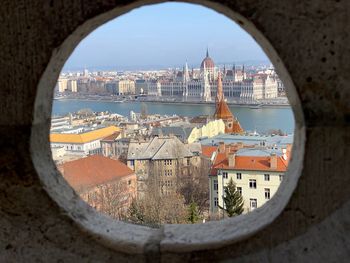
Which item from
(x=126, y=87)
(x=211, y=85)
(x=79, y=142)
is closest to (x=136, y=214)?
(x=79, y=142)

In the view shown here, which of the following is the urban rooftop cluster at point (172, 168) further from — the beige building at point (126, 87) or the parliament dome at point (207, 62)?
the beige building at point (126, 87)

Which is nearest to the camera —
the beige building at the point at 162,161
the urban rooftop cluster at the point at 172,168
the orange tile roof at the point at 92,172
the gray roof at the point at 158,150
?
the urban rooftop cluster at the point at 172,168

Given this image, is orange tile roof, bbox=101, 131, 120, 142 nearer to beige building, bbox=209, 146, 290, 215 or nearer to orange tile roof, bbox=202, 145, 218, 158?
orange tile roof, bbox=202, 145, 218, 158

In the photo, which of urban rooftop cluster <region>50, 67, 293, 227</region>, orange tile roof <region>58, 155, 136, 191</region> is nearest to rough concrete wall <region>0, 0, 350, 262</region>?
urban rooftop cluster <region>50, 67, 293, 227</region>

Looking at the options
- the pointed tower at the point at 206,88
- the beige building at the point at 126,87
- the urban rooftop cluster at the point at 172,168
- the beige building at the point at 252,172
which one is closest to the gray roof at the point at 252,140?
the urban rooftop cluster at the point at 172,168

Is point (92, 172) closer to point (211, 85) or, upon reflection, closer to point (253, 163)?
point (253, 163)

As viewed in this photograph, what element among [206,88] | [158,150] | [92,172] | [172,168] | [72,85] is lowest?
[172,168]

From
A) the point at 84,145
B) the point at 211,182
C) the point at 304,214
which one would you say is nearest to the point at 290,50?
the point at 304,214
